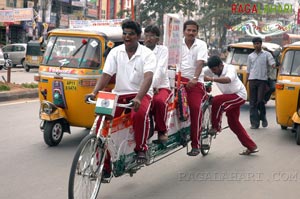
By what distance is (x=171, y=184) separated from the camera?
5832 mm

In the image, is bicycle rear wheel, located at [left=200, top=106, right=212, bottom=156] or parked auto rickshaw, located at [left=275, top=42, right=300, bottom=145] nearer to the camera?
bicycle rear wheel, located at [left=200, top=106, right=212, bottom=156]

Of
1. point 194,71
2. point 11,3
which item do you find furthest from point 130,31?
point 11,3

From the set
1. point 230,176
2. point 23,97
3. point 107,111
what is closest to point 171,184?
point 230,176

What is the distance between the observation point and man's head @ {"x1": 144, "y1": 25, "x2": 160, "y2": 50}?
6.09 meters

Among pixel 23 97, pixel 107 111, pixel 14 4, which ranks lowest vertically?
pixel 23 97

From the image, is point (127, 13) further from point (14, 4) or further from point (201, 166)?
point (201, 166)

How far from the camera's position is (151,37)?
240 inches

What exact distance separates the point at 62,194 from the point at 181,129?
6.58ft

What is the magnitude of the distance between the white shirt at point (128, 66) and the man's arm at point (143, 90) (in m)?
0.12

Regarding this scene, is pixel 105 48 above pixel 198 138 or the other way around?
above

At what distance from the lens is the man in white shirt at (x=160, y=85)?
18.2ft

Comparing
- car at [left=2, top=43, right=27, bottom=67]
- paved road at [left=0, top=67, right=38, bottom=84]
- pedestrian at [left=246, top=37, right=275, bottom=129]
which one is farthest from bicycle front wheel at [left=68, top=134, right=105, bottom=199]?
car at [left=2, top=43, right=27, bottom=67]

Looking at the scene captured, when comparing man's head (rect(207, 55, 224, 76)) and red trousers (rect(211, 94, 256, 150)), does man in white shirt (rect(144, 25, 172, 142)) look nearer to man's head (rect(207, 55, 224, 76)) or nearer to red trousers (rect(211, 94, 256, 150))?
man's head (rect(207, 55, 224, 76))

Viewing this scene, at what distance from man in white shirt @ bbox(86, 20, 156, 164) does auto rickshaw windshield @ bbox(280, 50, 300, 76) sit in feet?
15.8
